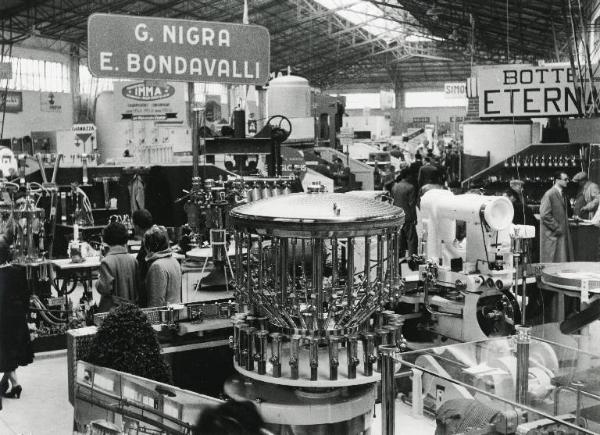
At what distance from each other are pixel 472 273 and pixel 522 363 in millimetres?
1777

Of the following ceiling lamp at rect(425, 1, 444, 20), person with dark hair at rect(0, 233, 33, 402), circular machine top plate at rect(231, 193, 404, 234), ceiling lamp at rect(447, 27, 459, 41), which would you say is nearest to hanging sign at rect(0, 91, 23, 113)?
ceiling lamp at rect(425, 1, 444, 20)

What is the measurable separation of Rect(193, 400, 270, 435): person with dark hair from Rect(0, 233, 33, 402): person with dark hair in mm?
2890

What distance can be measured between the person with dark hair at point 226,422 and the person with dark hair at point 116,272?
2654mm

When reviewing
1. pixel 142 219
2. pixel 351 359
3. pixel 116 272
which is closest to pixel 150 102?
pixel 142 219

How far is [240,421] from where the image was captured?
2.67 metres

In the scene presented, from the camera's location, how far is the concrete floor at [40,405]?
4703 millimetres

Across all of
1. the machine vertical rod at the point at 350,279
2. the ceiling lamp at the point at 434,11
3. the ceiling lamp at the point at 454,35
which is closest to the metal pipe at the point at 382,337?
the machine vertical rod at the point at 350,279

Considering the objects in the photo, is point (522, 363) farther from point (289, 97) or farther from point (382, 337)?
point (289, 97)

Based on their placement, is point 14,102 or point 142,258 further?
point 14,102

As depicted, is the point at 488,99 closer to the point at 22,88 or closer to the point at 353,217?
the point at 353,217

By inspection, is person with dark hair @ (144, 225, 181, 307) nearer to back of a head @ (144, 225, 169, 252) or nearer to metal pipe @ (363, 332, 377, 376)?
back of a head @ (144, 225, 169, 252)

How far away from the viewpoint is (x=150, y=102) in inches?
441

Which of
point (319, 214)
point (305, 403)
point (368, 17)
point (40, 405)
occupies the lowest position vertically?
point (40, 405)

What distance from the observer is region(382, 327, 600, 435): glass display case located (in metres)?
2.69
